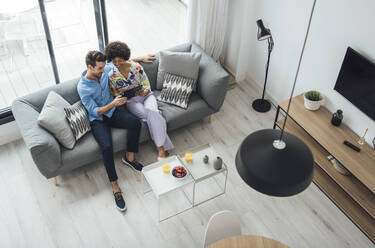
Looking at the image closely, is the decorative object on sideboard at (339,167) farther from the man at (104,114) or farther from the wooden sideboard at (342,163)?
the man at (104,114)

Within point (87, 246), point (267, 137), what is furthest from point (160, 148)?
point (267, 137)

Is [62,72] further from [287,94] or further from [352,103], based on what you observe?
[352,103]

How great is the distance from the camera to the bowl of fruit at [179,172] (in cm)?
360

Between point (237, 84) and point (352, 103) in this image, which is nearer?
point (352, 103)

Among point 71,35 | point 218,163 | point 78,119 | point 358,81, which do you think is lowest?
point 218,163

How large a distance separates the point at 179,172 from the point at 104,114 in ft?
3.17

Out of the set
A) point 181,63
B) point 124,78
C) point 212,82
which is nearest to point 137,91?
point 124,78

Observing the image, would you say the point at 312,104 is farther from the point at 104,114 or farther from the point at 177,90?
the point at 104,114

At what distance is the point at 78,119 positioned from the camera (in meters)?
3.75

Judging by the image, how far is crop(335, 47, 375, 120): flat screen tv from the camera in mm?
3391

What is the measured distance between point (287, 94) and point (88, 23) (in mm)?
2370

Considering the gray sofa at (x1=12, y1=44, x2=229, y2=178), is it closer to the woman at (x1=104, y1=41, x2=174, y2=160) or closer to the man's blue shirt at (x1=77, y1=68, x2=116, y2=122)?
the woman at (x1=104, y1=41, x2=174, y2=160)

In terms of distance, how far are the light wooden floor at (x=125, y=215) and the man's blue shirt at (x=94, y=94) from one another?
0.61 meters

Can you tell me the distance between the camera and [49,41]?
4113mm
